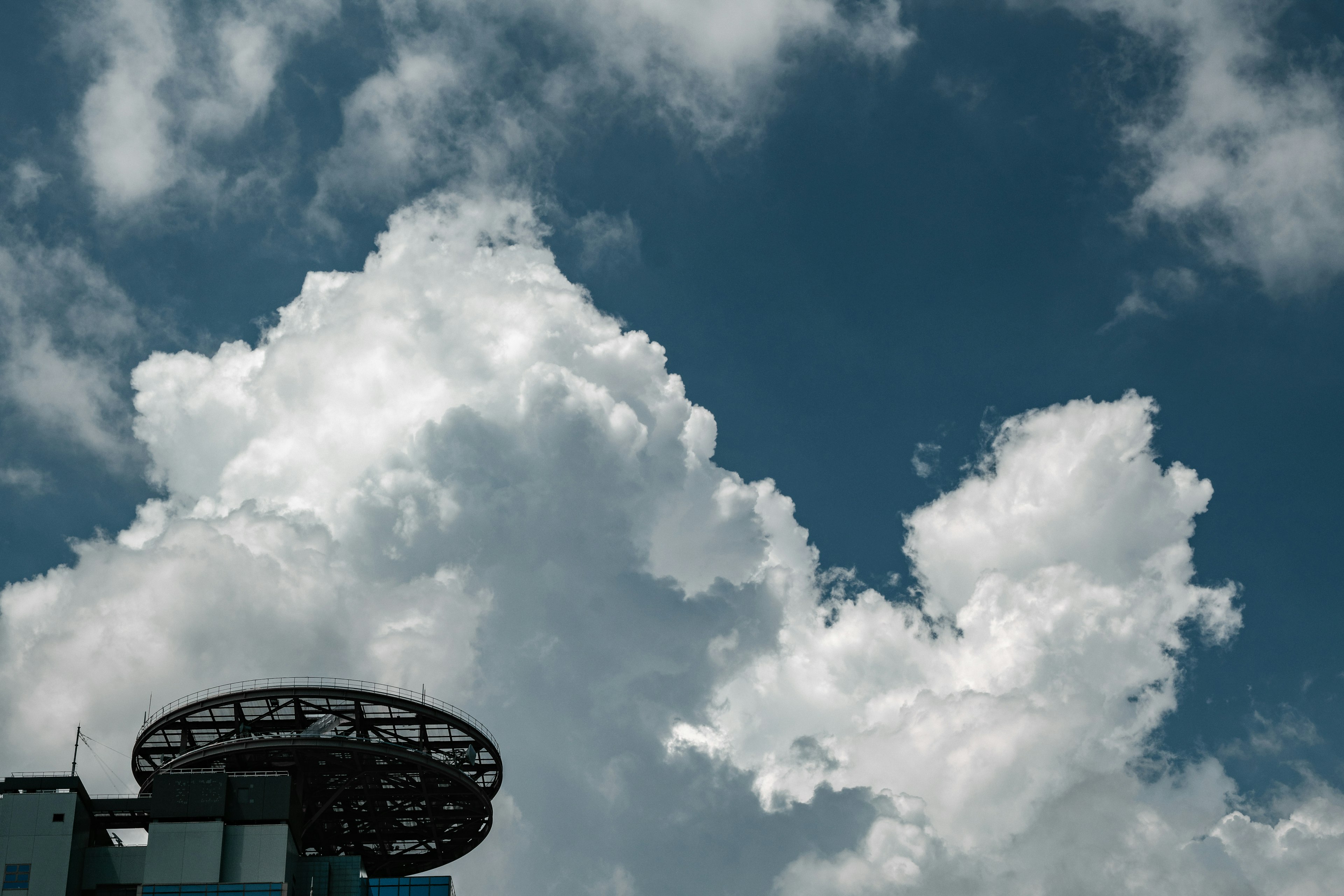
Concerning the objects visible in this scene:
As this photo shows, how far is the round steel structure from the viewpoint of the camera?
4540 inches

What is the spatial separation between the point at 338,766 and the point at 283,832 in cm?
755

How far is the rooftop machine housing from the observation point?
4385 inches

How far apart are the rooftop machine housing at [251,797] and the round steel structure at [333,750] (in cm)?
13

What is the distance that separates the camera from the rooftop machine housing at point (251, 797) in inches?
4385

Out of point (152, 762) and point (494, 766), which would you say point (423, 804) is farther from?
point (152, 762)

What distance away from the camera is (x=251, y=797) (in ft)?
377

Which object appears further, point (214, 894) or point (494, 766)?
point (494, 766)

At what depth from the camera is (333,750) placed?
116 m

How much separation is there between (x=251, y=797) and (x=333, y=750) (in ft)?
25.0

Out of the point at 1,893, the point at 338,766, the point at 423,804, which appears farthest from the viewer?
the point at 423,804

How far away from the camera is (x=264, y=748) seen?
115188 mm

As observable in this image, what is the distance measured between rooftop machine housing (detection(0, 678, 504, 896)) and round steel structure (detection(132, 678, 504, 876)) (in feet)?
0.43

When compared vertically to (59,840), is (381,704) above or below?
above

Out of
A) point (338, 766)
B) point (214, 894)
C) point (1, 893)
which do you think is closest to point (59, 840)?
point (1, 893)
